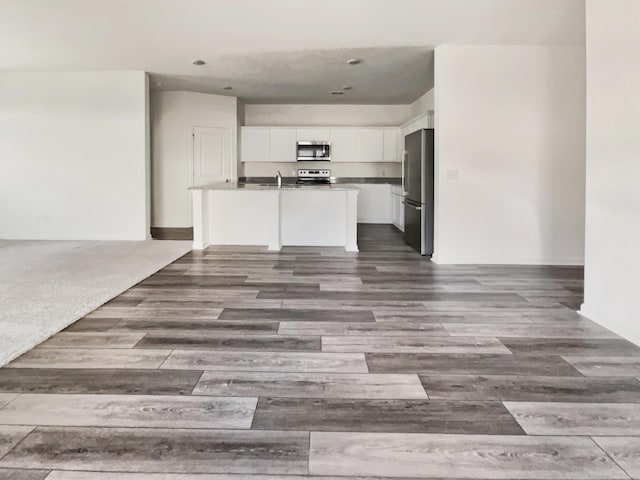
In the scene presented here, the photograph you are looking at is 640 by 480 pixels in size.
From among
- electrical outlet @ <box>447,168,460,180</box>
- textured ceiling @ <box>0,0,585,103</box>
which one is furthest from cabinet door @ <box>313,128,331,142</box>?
electrical outlet @ <box>447,168,460,180</box>

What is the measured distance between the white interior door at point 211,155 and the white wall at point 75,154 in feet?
5.46

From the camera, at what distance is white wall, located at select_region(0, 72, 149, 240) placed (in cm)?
687

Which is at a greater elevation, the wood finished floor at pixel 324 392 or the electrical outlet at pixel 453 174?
the electrical outlet at pixel 453 174

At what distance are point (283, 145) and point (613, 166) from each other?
23.2 ft

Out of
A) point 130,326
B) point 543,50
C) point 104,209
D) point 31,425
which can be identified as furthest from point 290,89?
point 31,425

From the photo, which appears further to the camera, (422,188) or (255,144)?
(255,144)

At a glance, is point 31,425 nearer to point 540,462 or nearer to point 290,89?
point 540,462

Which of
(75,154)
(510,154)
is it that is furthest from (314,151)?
(510,154)

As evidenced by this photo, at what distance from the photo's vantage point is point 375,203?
978 centimetres

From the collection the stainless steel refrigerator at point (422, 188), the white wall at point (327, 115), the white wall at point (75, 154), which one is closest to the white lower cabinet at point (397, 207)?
the white wall at point (327, 115)

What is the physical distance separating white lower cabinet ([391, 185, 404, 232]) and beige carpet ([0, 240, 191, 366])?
3.93m

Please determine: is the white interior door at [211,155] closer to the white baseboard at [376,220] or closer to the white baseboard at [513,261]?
the white baseboard at [376,220]

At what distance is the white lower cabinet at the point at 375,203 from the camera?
9.77 m

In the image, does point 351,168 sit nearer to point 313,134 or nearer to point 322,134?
point 322,134
